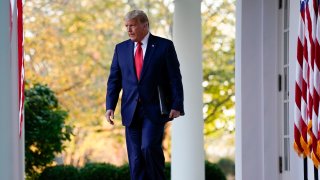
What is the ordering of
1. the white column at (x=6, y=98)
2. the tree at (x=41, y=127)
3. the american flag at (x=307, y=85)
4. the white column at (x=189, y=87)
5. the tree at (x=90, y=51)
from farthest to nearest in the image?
the tree at (x=90, y=51) → the tree at (x=41, y=127) → the white column at (x=189, y=87) → the american flag at (x=307, y=85) → the white column at (x=6, y=98)

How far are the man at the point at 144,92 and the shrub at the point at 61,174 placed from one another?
5109mm

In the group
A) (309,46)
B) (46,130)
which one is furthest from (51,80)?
(309,46)

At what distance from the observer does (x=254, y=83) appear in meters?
8.91

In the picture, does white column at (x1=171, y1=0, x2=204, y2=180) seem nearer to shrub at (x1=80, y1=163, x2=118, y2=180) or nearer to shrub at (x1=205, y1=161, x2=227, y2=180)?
shrub at (x1=80, y1=163, x2=118, y2=180)

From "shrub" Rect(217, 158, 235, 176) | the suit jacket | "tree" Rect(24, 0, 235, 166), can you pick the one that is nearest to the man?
the suit jacket

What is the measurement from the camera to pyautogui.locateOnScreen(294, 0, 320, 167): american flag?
741cm

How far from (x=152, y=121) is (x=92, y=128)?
13234 mm

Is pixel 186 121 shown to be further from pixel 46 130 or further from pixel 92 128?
pixel 92 128

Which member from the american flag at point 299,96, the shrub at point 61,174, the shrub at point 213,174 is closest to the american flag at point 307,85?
the american flag at point 299,96

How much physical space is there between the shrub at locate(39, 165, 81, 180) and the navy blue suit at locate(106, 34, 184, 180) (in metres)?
5.11

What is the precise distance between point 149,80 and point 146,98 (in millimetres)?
172

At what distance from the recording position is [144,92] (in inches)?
313

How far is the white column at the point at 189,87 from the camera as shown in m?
10.5

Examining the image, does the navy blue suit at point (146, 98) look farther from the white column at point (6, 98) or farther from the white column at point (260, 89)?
the white column at point (6, 98)
